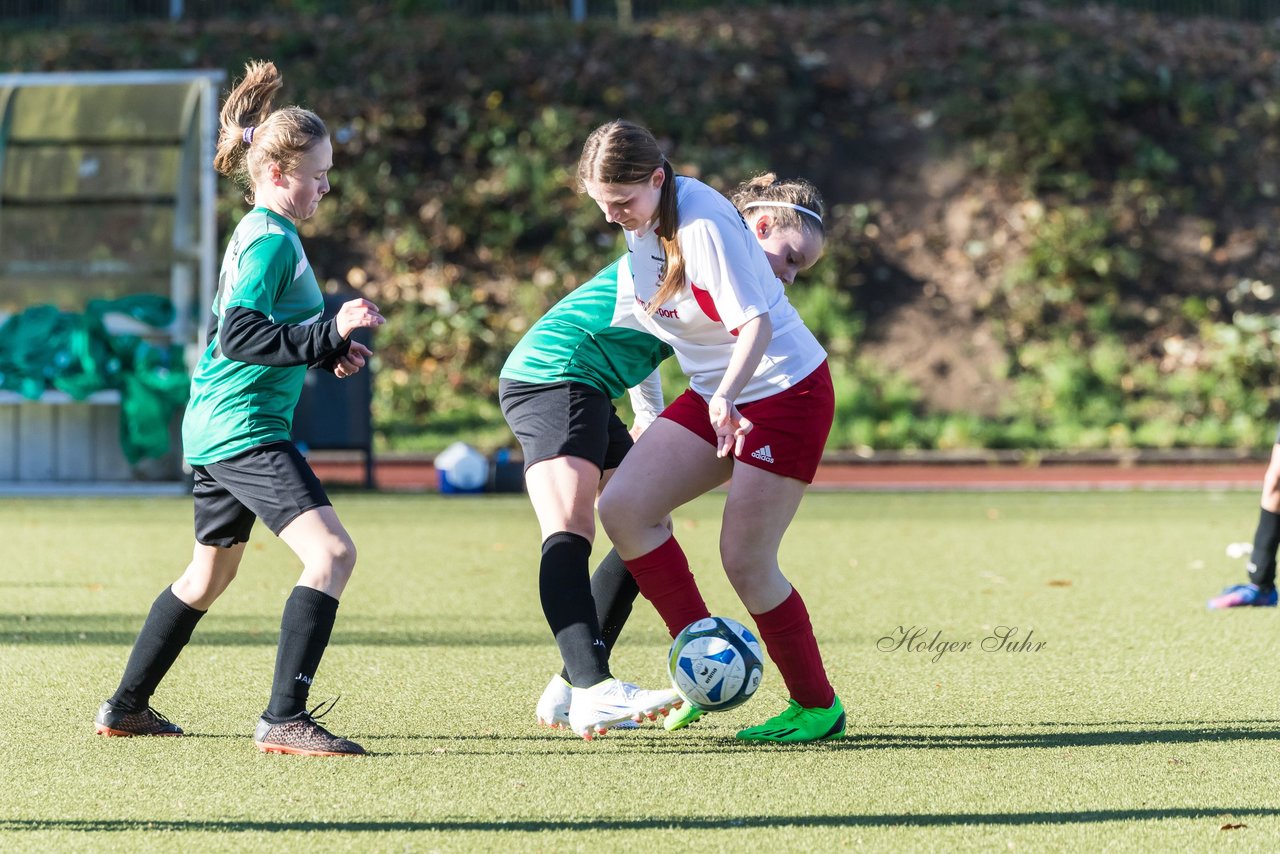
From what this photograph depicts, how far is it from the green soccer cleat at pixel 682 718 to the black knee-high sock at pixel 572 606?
1.05 ft

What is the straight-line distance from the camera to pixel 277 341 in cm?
382

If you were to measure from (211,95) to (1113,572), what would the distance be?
7.67 metres

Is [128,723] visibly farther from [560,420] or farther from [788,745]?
[788,745]

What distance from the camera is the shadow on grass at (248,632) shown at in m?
5.86

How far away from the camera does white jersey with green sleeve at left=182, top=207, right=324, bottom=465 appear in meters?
3.98

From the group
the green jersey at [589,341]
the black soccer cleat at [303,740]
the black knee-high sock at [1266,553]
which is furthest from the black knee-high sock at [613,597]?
the black knee-high sock at [1266,553]

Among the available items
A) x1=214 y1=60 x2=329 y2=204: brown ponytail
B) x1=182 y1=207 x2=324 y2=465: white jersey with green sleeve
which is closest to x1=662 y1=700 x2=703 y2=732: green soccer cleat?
x1=182 y1=207 x2=324 y2=465: white jersey with green sleeve

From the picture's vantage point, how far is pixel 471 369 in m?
18.2

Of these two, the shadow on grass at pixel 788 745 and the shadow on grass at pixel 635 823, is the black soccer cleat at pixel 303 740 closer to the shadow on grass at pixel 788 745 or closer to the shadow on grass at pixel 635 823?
the shadow on grass at pixel 788 745

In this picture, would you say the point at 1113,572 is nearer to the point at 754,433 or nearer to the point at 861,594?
the point at 861,594

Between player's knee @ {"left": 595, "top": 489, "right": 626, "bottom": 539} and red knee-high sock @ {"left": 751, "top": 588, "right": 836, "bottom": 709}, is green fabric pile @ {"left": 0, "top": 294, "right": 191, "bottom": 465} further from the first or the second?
Answer: red knee-high sock @ {"left": 751, "top": 588, "right": 836, "bottom": 709}

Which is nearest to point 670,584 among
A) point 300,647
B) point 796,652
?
point 796,652

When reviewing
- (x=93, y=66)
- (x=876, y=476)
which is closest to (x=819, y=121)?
(x=876, y=476)

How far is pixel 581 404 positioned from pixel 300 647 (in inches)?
38.1
